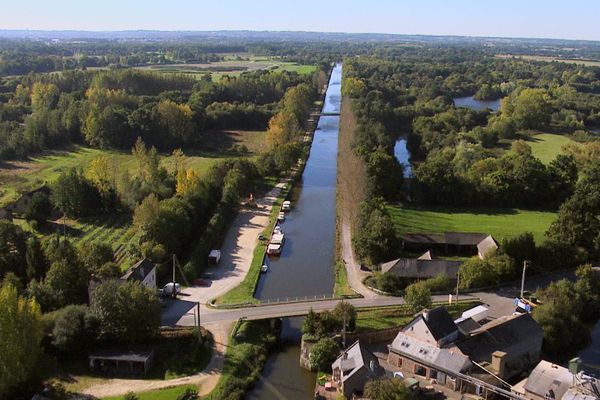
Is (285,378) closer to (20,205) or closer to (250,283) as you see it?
(250,283)

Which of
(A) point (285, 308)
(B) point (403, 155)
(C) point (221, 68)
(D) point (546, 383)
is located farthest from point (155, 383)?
(C) point (221, 68)

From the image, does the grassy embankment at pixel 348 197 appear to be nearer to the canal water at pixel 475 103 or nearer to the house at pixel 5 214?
the house at pixel 5 214

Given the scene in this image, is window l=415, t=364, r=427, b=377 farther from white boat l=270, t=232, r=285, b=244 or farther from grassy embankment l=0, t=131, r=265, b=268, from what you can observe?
grassy embankment l=0, t=131, r=265, b=268

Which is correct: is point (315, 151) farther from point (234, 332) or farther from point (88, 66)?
point (88, 66)

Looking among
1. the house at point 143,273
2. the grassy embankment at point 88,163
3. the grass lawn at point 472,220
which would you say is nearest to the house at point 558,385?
the house at point 143,273

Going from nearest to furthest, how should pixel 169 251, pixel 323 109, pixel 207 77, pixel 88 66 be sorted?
pixel 169 251 < pixel 323 109 < pixel 207 77 < pixel 88 66

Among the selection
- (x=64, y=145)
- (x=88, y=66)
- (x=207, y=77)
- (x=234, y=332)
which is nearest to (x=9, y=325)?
(x=234, y=332)

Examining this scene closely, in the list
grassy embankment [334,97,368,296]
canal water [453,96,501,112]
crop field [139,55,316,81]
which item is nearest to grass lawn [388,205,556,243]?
grassy embankment [334,97,368,296]
